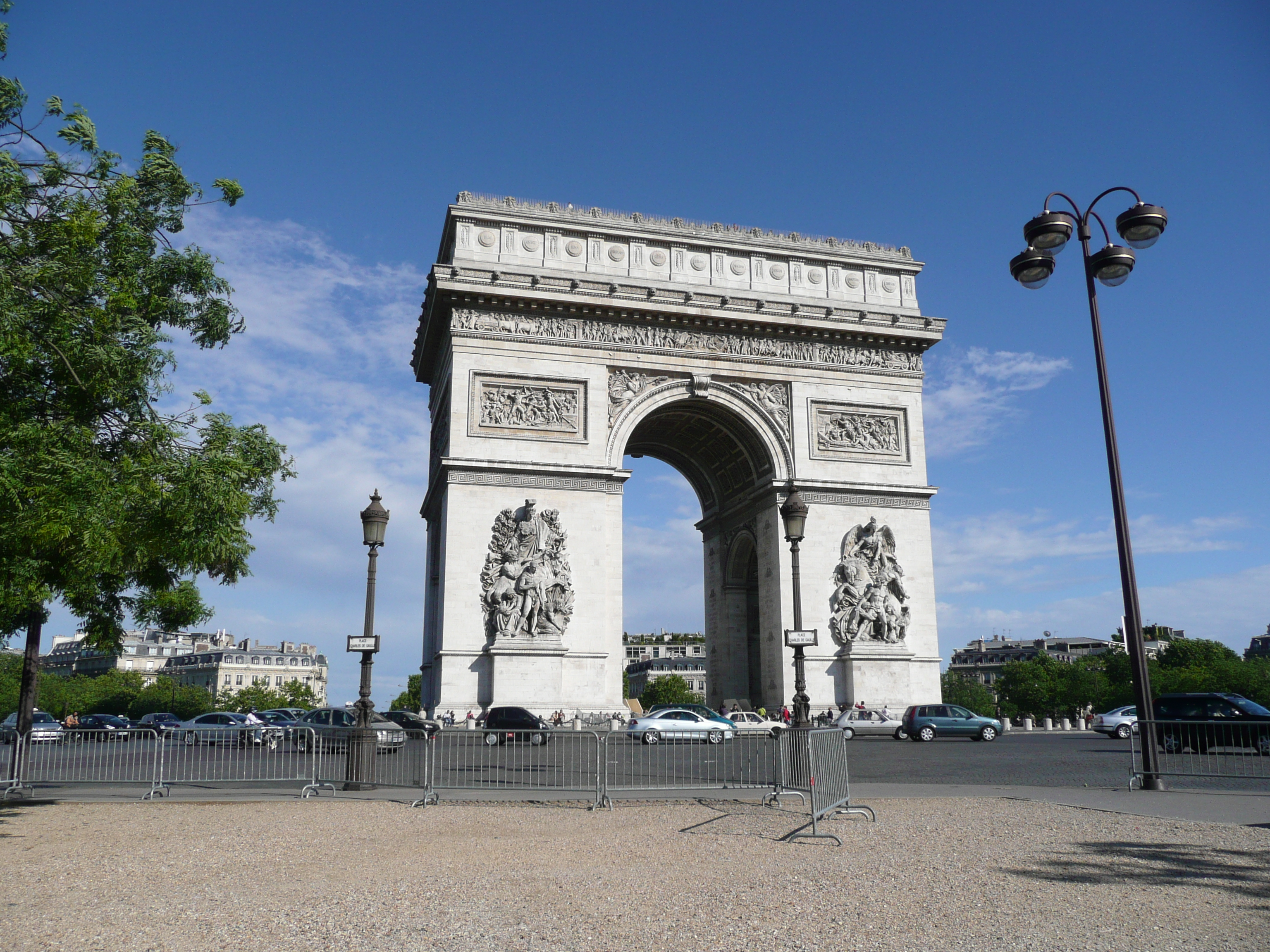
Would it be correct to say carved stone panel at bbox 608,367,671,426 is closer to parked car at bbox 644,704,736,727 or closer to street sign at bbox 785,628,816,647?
parked car at bbox 644,704,736,727

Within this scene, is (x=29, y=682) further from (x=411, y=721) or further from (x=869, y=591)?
(x=869, y=591)

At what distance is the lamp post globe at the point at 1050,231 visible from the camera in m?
13.8

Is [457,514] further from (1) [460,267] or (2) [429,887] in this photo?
(2) [429,887]

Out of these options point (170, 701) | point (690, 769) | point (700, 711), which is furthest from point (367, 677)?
point (170, 701)

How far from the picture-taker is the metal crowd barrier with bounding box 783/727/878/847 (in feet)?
30.6

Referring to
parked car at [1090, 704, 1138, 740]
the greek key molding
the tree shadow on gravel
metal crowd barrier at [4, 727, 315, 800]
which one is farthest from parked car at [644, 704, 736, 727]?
the tree shadow on gravel

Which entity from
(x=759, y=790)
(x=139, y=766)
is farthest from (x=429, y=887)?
(x=139, y=766)

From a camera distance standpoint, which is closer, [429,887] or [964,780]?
[429,887]

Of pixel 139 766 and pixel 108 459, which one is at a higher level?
pixel 108 459

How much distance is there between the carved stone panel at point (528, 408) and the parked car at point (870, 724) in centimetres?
1187

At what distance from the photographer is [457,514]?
29.5 m

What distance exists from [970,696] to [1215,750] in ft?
348

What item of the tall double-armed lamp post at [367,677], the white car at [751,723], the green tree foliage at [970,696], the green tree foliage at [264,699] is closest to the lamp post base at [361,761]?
the tall double-armed lamp post at [367,677]

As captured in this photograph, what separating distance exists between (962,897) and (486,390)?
25864 millimetres
